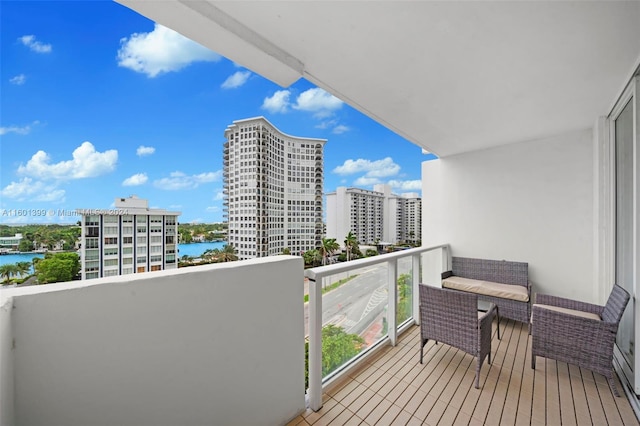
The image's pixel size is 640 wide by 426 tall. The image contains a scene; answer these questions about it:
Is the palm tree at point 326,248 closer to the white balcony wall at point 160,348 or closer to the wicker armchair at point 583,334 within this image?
the wicker armchair at point 583,334

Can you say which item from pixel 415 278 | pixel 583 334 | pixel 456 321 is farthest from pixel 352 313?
pixel 583 334

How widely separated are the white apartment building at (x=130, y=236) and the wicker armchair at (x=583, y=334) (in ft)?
13.5

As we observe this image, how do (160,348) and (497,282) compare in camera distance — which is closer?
(160,348)

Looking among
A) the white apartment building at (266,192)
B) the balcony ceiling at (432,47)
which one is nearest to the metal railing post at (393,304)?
the balcony ceiling at (432,47)

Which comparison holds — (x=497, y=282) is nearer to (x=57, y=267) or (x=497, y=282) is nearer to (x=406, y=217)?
(x=57, y=267)

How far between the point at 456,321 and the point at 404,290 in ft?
3.03

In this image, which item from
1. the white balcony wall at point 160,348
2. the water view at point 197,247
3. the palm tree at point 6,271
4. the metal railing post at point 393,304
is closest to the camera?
the white balcony wall at point 160,348

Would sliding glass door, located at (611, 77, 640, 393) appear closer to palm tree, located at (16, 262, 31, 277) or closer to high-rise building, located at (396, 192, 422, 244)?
palm tree, located at (16, 262, 31, 277)

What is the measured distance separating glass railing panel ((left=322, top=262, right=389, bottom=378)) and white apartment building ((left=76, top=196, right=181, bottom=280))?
89.4 inches

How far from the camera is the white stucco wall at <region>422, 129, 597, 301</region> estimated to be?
10.6 ft

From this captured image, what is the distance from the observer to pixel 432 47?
→ 161cm

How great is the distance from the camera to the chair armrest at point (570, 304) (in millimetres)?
2395

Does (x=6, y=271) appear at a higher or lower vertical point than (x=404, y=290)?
higher

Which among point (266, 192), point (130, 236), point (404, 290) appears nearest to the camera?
point (404, 290)
